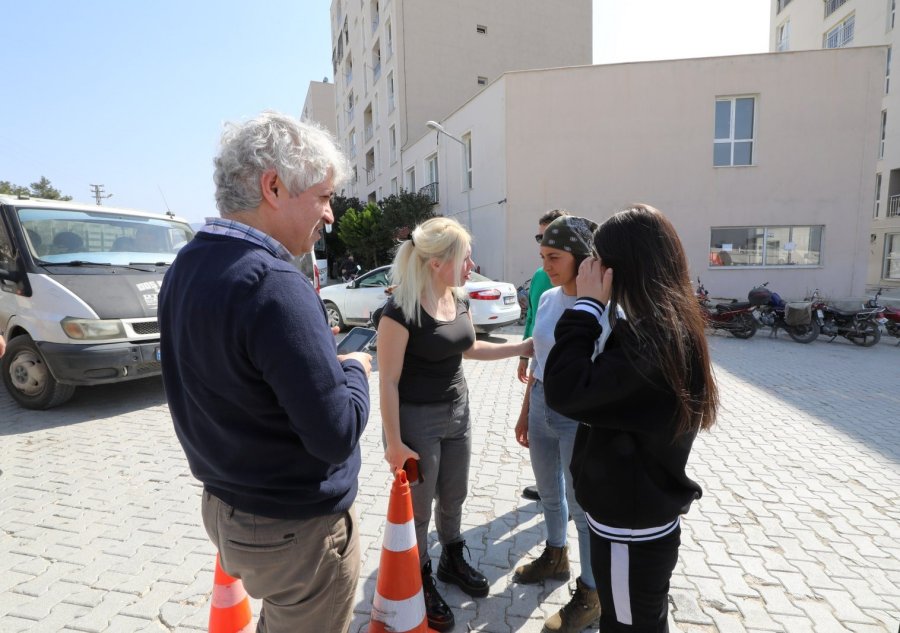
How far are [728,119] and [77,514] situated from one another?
58.2 ft

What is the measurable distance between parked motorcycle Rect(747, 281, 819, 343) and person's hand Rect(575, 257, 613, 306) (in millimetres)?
10945

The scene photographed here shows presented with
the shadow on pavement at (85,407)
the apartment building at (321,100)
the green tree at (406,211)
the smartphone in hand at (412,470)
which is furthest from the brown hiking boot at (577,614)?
the apartment building at (321,100)

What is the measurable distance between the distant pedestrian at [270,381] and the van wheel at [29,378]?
5.36 metres

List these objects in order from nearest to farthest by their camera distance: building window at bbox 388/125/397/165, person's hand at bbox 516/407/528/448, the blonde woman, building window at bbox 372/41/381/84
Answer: the blonde woman < person's hand at bbox 516/407/528/448 < building window at bbox 388/125/397/165 < building window at bbox 372/41/381/84

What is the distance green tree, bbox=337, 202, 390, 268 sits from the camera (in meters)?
22.8

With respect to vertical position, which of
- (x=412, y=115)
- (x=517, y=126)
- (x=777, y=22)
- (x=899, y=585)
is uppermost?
(x=777, y=22)

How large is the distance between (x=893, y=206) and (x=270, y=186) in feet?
103

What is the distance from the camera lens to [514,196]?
616 inches

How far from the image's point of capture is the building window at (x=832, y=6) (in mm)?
24934

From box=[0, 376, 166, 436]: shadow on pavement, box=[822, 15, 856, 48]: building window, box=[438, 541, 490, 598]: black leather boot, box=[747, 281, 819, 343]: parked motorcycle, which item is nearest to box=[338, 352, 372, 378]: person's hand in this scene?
box=[438, 541, 490, 598]: black leather boot

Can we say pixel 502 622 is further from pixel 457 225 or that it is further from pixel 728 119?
pixel 728 119

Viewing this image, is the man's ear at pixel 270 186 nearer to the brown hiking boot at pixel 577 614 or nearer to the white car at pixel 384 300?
the brown hiking boot at pixel 577 614

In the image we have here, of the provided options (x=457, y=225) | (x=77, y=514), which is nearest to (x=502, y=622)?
(x=457, y=225)

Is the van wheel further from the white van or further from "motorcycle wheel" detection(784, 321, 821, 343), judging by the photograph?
"motorcycle wheel" detection(784, 321, 821, 343)
